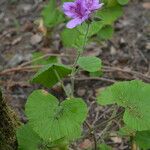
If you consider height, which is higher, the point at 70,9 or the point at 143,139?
the point at 70,9

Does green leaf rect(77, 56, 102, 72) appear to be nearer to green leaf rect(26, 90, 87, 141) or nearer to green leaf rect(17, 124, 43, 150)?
green leaf rect(26, 90, 87, 141)

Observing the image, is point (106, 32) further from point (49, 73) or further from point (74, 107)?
point (74, 107)

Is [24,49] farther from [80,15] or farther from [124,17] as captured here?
[80,15]

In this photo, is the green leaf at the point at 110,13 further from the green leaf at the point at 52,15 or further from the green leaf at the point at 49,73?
the green leaf at the point at 49,73

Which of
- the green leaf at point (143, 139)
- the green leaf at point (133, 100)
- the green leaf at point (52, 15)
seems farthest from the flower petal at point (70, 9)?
the green leaf at point (52, 15)

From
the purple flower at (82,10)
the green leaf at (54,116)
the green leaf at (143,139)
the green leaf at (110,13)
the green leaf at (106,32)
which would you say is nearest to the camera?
the green leaf at (54,116)

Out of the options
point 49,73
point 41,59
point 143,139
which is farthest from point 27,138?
point 41,59

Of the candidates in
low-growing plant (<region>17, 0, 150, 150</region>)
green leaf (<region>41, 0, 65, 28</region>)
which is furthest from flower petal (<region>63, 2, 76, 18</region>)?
green leaf (<region>41, 0, 65, 28</region>)

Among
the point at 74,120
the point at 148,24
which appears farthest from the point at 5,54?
the point at 74,120
